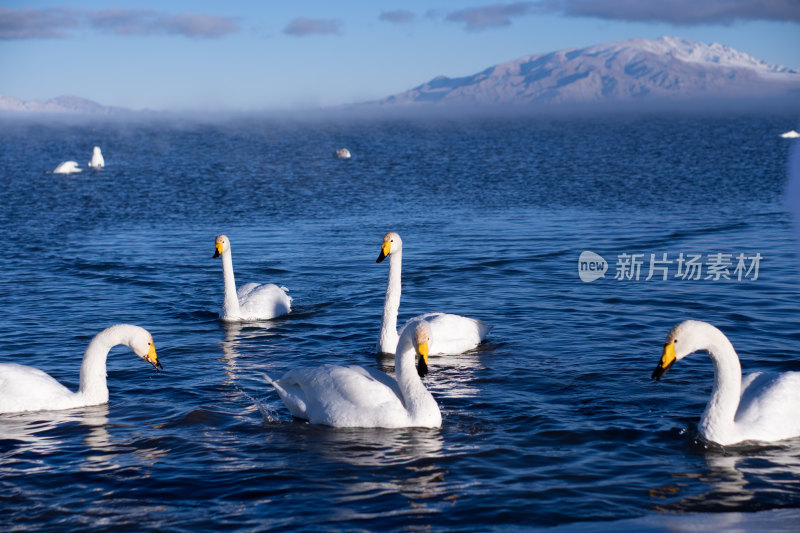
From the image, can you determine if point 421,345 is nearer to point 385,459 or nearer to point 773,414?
point 385,459

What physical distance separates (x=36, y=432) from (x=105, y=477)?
169 centimetres

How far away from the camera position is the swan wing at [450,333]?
1328cm

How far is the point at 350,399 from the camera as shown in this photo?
412 inches

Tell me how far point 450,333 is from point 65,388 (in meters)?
5.11

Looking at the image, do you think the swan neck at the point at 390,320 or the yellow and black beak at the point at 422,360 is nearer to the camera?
the yellow and black beak at the point at 422,360

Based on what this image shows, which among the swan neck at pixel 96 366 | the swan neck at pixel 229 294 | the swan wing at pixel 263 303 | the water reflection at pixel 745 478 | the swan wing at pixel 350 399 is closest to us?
the water reflection at pixel 745 478

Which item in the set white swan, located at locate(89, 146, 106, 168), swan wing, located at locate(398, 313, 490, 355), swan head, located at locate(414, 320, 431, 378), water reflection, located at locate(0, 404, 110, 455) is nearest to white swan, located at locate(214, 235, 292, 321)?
swan wing, located at locate(398, 313, 490, 355)

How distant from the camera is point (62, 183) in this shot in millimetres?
41500

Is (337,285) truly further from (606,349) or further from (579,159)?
(579,159)

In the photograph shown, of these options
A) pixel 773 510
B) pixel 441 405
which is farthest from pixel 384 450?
pixel 773 510

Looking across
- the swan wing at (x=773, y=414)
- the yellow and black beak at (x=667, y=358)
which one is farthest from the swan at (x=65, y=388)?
the swan wing at (x=773, y=414)

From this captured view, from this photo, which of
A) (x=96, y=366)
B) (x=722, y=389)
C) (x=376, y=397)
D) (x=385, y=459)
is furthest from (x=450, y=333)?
(x=96, y=366)

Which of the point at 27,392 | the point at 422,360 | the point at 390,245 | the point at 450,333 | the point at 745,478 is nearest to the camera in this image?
the point at 745,478

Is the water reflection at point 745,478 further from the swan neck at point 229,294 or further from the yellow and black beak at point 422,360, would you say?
the swan neck at point 229,294
